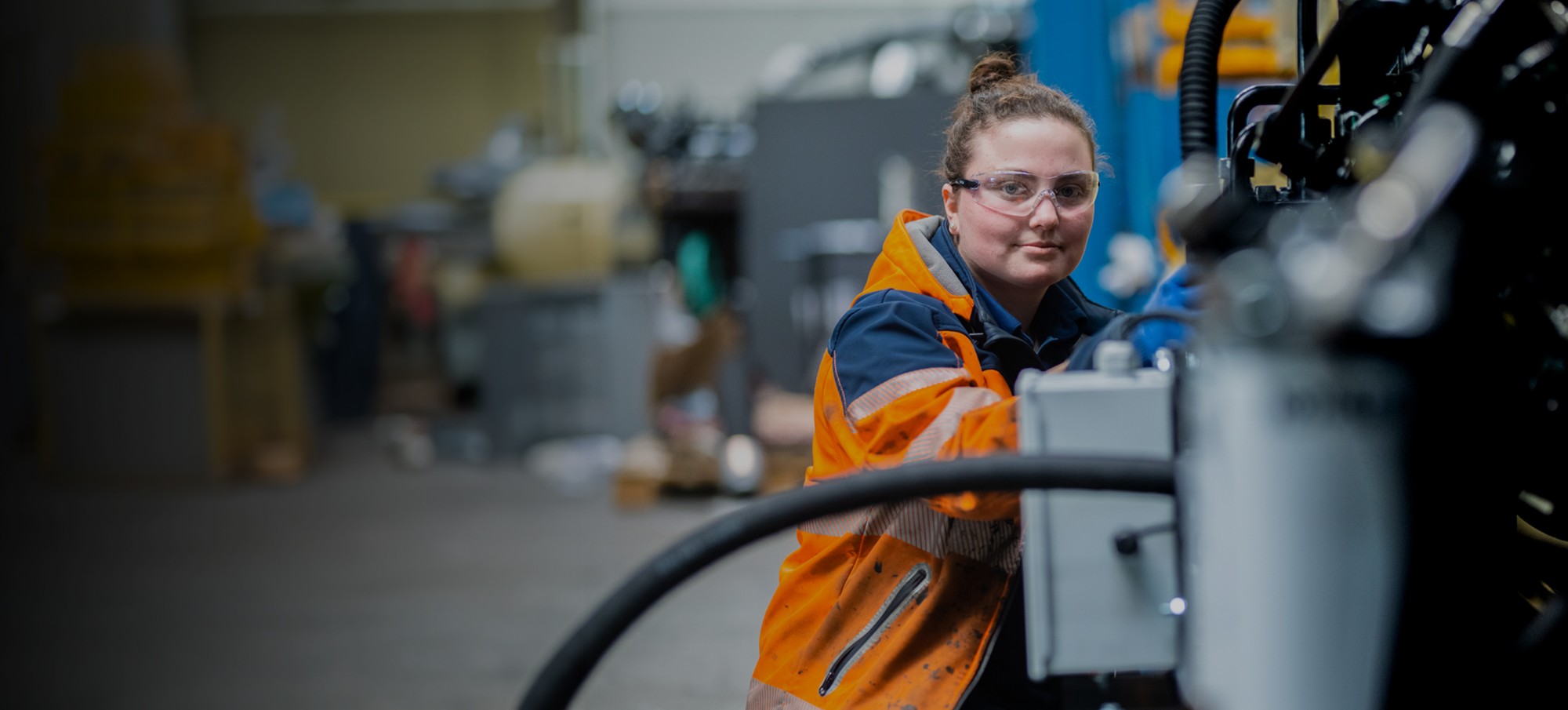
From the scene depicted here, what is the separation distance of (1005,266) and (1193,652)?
1.16 feet

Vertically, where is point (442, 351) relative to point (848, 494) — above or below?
below

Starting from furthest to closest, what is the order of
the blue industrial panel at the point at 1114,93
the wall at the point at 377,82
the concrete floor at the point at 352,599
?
1. the wall at the point at 377,82
2. the blue industrial panel at the point at 1114,93
3. the concrete floor at the point at 352,599

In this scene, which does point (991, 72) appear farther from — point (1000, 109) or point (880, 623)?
point (880, 623)

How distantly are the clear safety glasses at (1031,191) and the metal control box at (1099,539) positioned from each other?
0.55 feet

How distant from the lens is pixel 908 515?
982 mm

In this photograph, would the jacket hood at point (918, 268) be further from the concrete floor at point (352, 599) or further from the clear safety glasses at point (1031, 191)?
the concrete floor at point (352, 599)

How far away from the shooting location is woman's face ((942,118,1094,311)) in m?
0.95

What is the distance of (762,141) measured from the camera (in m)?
5.20

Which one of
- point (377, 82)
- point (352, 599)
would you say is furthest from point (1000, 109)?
point (377, 82)

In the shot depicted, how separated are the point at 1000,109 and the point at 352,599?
10.2 feet

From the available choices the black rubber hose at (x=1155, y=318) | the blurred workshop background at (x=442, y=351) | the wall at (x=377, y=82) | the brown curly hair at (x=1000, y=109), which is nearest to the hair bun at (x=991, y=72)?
the brown curly hair at (x=1000, y=109)

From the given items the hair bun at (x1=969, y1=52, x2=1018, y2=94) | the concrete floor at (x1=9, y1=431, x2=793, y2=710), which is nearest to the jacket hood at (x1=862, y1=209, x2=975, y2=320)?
the hair bun at (x1=969, y1=52, x2=1018, y2=94)

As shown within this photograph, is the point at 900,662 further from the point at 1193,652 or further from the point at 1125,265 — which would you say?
the point at 1125,265

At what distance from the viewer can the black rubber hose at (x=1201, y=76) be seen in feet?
3.45
